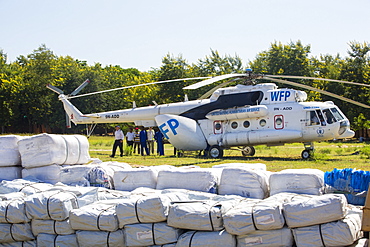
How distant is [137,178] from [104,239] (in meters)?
1.91

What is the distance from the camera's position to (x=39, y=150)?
9.55 metres

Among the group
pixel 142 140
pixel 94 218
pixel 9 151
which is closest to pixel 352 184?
pixel 94 218

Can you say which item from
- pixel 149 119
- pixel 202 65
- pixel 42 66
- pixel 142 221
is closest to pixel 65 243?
pixel 142 221

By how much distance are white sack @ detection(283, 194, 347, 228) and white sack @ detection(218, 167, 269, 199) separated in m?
1.59

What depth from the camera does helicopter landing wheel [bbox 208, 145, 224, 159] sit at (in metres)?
19.7

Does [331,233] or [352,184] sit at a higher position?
[352,184]

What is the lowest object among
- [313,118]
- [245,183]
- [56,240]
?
[56,240]

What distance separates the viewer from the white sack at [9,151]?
9.67 meters

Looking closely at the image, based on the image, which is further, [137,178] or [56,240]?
[137,178]

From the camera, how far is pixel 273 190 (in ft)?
24.2

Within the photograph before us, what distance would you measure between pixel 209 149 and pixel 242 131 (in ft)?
5.41

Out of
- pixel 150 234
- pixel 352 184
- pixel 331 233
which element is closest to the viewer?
pixel 331 233

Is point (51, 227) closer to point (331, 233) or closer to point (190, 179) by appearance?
point (190, 179)

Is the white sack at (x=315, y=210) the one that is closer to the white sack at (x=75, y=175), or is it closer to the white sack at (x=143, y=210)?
the white sack at (x=143, y=210)
